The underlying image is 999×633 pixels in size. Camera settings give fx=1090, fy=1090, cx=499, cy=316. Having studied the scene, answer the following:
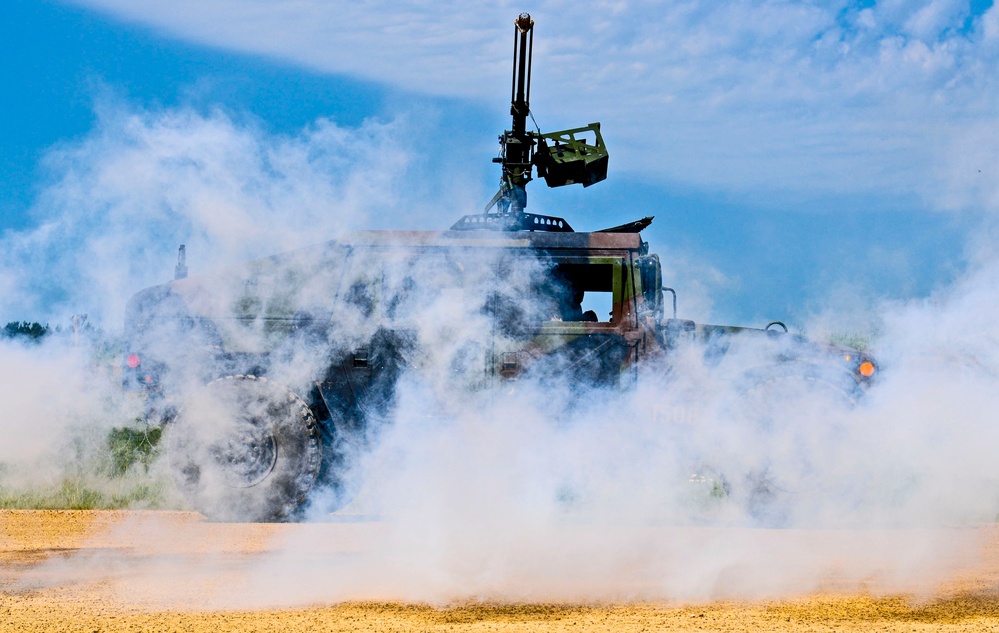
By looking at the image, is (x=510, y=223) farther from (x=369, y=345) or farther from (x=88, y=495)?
(x=88, y=495)

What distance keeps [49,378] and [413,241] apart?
4.12 m

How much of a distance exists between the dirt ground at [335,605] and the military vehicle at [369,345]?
122cm

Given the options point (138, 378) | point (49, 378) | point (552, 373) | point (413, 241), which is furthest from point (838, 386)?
point (49, 378)

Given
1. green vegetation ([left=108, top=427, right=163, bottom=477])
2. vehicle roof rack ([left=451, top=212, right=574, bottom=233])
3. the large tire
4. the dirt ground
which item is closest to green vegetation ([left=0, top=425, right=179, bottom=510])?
green vegetation ([left=108, top=427, right=163, bottom=477])

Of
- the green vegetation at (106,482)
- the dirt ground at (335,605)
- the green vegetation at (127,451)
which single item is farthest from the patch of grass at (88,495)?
the dirt ground at (335,605)

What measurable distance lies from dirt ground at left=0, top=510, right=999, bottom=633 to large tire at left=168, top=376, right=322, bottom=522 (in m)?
0.97

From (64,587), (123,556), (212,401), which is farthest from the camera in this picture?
(212,401)

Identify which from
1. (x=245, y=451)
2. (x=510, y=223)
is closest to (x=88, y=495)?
(x=245, y=451)

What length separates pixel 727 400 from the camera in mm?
9812

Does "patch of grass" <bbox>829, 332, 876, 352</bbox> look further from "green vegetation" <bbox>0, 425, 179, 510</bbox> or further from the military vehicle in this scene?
"green vegetation" <bbox>0, 425, 179, 510</bbox>

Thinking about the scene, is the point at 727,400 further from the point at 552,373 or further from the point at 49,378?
the point at 49,378

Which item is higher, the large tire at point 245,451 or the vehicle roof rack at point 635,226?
the vehicle roof rack at point 635,226

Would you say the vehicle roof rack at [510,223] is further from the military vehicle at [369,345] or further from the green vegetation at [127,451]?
the green vegetation at [127,451]

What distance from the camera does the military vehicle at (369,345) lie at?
9.61 m
